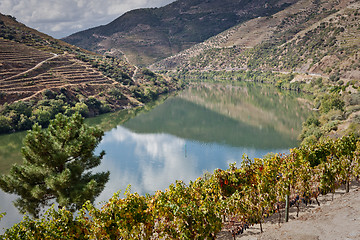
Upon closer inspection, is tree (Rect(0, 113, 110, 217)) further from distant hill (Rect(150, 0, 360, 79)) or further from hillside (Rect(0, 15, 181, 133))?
distant hill (Rect(150, 0, 360, 79))

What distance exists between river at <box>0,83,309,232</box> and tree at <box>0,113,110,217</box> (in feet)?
26.4

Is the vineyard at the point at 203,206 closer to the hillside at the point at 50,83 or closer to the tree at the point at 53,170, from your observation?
the tree at the point at 53,170

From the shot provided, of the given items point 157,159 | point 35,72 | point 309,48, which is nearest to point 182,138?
point 157,159

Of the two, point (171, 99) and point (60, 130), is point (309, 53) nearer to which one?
point (171, 99)

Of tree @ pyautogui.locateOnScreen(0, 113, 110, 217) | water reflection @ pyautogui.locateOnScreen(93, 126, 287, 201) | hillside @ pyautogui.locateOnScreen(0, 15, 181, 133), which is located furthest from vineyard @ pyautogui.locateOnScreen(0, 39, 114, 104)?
tree @ pyautogui.locateOnScreen(0, 113, 110, 217)

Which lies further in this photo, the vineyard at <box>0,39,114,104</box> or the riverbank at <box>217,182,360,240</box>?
the vineyard at <box>0,39,114,104</box>

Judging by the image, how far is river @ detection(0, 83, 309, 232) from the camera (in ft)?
128

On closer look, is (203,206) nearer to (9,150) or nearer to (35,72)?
(9,150)

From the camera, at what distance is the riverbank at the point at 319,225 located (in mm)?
13758

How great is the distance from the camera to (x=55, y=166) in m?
20.3

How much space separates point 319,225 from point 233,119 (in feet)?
204

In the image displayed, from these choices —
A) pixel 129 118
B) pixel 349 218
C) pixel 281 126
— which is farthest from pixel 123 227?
pixel 129 118

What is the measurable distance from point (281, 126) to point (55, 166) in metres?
55.6

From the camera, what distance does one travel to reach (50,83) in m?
83.4
